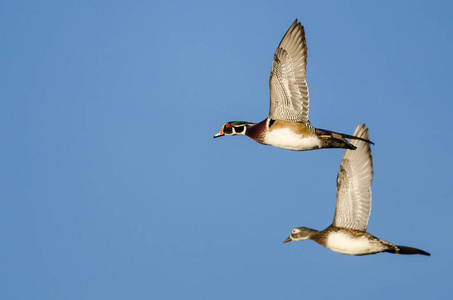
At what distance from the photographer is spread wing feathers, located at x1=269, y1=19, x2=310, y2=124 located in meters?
20.6

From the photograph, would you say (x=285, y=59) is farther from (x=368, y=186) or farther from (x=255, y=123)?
(x=368, y=186)

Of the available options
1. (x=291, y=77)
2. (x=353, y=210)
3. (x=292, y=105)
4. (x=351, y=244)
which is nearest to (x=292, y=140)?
(x=292, y=105)

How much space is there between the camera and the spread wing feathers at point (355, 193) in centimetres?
2114

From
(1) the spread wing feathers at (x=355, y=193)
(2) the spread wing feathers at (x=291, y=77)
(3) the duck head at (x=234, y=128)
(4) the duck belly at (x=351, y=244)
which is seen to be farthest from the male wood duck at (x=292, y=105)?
(4) the duck belly at (x=351, y=244)

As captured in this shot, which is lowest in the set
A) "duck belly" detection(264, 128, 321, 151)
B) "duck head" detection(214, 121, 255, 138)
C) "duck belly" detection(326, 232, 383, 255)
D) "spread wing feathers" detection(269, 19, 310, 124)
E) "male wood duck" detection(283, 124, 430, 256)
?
"duck belly" detection(326, 232, 383, 255)

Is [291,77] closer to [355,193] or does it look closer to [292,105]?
[292,105]

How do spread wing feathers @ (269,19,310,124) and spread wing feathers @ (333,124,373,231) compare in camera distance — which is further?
spread wing feathers @ (333,124,373,231)

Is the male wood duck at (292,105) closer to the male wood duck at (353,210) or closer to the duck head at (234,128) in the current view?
the male wood duck at (353,210)

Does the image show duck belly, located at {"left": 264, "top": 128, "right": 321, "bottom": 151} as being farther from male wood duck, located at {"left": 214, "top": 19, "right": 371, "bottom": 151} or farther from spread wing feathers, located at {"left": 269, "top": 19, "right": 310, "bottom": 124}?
spread wing feathers, located at {"left": 269, "top": 19, "right": 310, "bottom": 124}

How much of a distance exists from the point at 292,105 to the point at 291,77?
0.76 metres

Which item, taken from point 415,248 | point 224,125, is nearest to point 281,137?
point 224,125

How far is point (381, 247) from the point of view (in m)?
20.5

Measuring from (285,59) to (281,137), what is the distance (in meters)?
2.06

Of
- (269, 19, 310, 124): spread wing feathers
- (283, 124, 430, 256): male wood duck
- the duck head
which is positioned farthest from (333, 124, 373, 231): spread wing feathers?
the duck head
